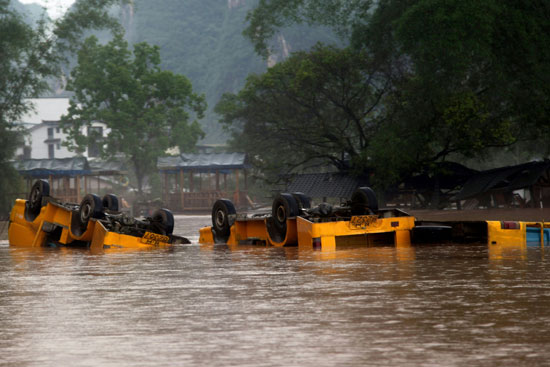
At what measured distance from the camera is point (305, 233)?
17328mm

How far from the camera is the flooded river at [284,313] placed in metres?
5.42

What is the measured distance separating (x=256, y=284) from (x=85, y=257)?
23.1ft

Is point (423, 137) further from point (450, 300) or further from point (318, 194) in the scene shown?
point (450, 300)

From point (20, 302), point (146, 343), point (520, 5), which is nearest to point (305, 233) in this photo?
point (20, 302)

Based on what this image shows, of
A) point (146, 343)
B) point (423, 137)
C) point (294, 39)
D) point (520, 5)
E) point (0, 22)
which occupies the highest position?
point (294, 39)

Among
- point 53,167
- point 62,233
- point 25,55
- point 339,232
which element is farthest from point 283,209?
point 53,167

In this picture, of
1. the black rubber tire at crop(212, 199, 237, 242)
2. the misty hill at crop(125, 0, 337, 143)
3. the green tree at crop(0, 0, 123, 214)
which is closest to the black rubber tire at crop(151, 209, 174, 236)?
the black rubber tire at crop(212, 199, 237, 242)

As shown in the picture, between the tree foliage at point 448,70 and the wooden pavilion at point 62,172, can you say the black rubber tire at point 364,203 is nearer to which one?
the tree foliage at point 448,70

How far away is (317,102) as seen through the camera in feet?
150

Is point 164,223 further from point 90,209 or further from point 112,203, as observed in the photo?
point 112,203

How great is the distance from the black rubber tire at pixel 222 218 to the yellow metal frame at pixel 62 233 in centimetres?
147

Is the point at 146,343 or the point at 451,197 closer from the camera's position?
the point at 146,343

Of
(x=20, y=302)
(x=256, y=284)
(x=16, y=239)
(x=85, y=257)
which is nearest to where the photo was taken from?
(x=20, y=302)

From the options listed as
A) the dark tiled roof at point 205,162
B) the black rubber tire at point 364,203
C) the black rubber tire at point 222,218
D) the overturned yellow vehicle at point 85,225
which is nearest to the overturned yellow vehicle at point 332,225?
the black rubber tire at point 364,203
